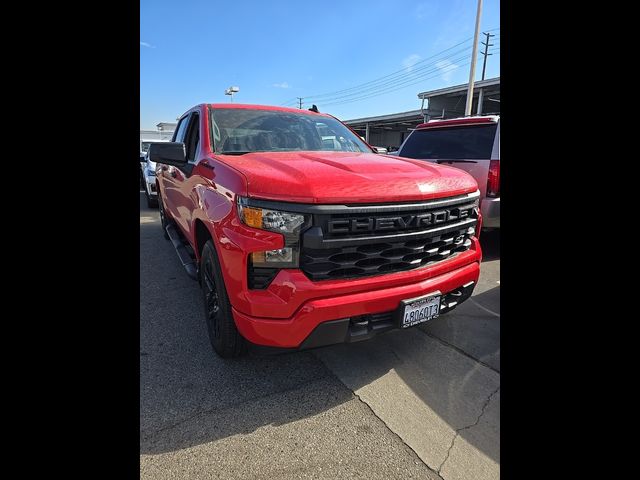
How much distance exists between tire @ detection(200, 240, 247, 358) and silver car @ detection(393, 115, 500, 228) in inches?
143

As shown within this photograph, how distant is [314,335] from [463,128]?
15.1 ft

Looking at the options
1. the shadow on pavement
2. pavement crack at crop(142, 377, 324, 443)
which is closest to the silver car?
the shadow on pavement

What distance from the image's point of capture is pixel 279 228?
1.90m

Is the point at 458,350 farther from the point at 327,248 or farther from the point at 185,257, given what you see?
the point at 185,257

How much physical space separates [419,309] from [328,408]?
0.82 m

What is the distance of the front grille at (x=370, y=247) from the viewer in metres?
1.91

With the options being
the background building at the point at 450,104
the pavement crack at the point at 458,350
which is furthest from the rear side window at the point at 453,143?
the background building at the point at 450,104

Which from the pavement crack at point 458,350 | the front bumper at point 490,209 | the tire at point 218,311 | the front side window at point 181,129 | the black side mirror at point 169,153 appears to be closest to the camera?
the tire at point 218,311

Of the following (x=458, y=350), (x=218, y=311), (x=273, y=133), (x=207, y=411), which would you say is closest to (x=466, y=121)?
(x=273, y=133)

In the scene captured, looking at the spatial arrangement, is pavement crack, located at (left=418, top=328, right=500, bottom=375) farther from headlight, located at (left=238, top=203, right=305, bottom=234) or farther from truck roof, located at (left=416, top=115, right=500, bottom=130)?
truck roof, located at (left=416, top=115, right=500, bottom=130)

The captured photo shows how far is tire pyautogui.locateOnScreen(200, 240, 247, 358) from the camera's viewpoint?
2275 millimetres

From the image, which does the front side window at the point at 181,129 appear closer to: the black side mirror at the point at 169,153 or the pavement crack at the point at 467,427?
the black side mirror at the point at 169,153
